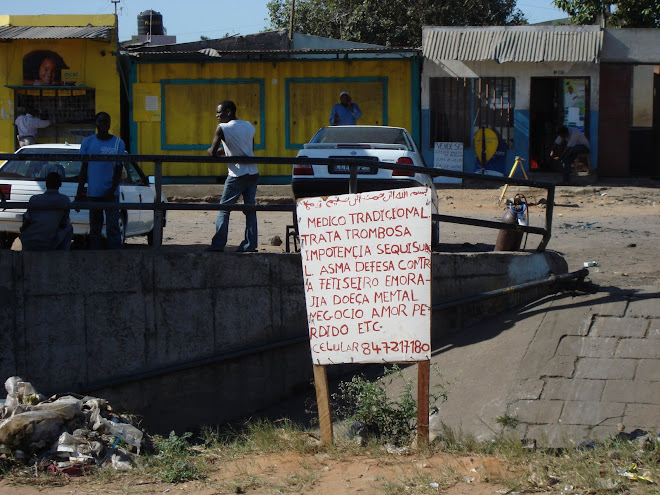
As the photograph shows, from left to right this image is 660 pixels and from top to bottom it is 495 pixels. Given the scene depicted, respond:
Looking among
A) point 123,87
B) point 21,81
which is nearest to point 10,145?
point 21,81

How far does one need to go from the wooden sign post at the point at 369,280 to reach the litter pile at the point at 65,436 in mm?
1380

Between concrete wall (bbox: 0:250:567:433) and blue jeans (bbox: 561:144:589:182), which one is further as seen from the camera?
blue jeans (bbox: 561:144:589:182)

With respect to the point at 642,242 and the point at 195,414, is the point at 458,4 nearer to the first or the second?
the point at 642,242

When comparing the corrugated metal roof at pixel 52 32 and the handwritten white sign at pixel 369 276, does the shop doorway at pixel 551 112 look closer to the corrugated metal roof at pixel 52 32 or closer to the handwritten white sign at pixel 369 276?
the corrugated metal roof at pixel 52 32

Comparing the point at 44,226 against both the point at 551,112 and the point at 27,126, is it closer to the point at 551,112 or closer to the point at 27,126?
the point at 27,126

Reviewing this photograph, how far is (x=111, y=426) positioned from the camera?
6.16 metres

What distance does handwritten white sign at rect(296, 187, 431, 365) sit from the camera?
5898mm

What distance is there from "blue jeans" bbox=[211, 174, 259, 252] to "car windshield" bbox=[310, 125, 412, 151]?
3.58 m

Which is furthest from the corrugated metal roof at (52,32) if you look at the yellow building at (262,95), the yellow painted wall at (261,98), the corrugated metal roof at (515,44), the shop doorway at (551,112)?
the shop doorway at (551,112)

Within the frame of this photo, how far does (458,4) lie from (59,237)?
23814 millimetres

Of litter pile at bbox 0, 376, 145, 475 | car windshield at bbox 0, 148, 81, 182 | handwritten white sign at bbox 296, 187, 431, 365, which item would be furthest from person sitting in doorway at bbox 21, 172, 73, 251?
handwritten white sign at bbox 296, 187, 431, 365

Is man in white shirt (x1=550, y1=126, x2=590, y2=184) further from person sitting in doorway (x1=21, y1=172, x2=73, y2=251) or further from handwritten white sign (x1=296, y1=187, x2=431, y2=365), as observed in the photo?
handwritten white sign (x1=296, y1=187, x2=431, y2=365)

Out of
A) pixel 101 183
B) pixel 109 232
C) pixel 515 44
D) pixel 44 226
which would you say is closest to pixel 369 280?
pixel 44 226

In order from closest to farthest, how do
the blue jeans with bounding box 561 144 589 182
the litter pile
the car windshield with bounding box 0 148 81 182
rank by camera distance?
the litter pile
the car windshield with bounding box 0 148 81 182
the blue jeans with bounding box 561 144 589 182
